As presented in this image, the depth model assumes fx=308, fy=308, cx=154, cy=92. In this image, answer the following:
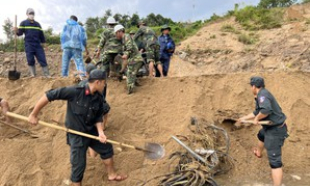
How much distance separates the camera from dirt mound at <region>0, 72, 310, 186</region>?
4566mm

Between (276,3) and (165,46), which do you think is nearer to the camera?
(165,46)

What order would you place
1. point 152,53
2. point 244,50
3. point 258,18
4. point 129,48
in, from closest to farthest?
point 129,48
point 152,53
point 244,50
point 258,18

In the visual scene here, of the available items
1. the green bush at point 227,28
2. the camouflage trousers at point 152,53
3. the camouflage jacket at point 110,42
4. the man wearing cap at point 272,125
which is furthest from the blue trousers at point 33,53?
the green bush at point 227,28

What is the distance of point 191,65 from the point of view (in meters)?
13.3

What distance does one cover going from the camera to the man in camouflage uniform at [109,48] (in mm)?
5998

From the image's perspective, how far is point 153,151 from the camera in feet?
14.5

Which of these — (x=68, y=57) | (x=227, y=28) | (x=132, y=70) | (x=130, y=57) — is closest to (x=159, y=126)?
(x=132, y=70)

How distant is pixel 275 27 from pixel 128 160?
11.8 meters

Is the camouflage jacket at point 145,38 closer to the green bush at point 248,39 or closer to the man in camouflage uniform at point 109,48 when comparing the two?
the man in camouflage uniform at point 109,48

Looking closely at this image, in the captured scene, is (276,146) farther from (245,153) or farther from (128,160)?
(128,160)

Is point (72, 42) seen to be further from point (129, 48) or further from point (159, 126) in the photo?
point (159, 126)

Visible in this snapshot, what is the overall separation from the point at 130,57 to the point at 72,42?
1.62 metres

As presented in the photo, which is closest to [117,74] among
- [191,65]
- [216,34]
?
[191,65]

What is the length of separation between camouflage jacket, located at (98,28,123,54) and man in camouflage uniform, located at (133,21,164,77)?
38.2 inches
